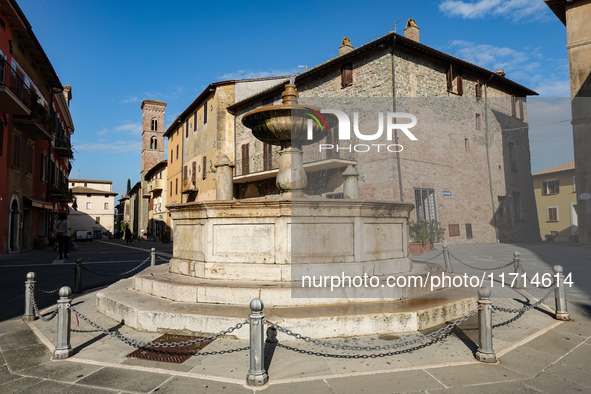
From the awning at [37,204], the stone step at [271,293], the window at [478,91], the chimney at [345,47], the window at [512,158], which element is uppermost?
the chimney at [345,47]

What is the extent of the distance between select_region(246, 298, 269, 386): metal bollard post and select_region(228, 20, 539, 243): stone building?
14.2 meters

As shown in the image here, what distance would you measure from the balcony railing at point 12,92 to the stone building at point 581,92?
951 inches

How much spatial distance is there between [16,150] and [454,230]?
2130cm

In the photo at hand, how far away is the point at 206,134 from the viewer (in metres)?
27.7

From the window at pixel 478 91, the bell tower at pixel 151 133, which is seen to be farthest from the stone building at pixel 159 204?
the window at pixel 478 91

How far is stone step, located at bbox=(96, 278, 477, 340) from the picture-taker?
4398mm

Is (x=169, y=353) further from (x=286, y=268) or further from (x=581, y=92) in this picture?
(x=581, y=92)

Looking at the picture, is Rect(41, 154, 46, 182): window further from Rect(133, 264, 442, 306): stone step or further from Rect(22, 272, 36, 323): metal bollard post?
Rect(133, 264, 442, 306): stone step

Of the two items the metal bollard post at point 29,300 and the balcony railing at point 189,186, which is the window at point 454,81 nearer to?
the balcony railing at point 189,186

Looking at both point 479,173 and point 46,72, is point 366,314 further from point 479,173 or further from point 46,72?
point 46,72

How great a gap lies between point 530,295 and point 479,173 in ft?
49.7

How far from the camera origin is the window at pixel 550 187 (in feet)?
109

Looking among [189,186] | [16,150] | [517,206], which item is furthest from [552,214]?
[16,150]

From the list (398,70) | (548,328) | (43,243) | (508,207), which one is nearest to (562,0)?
(398,70)
